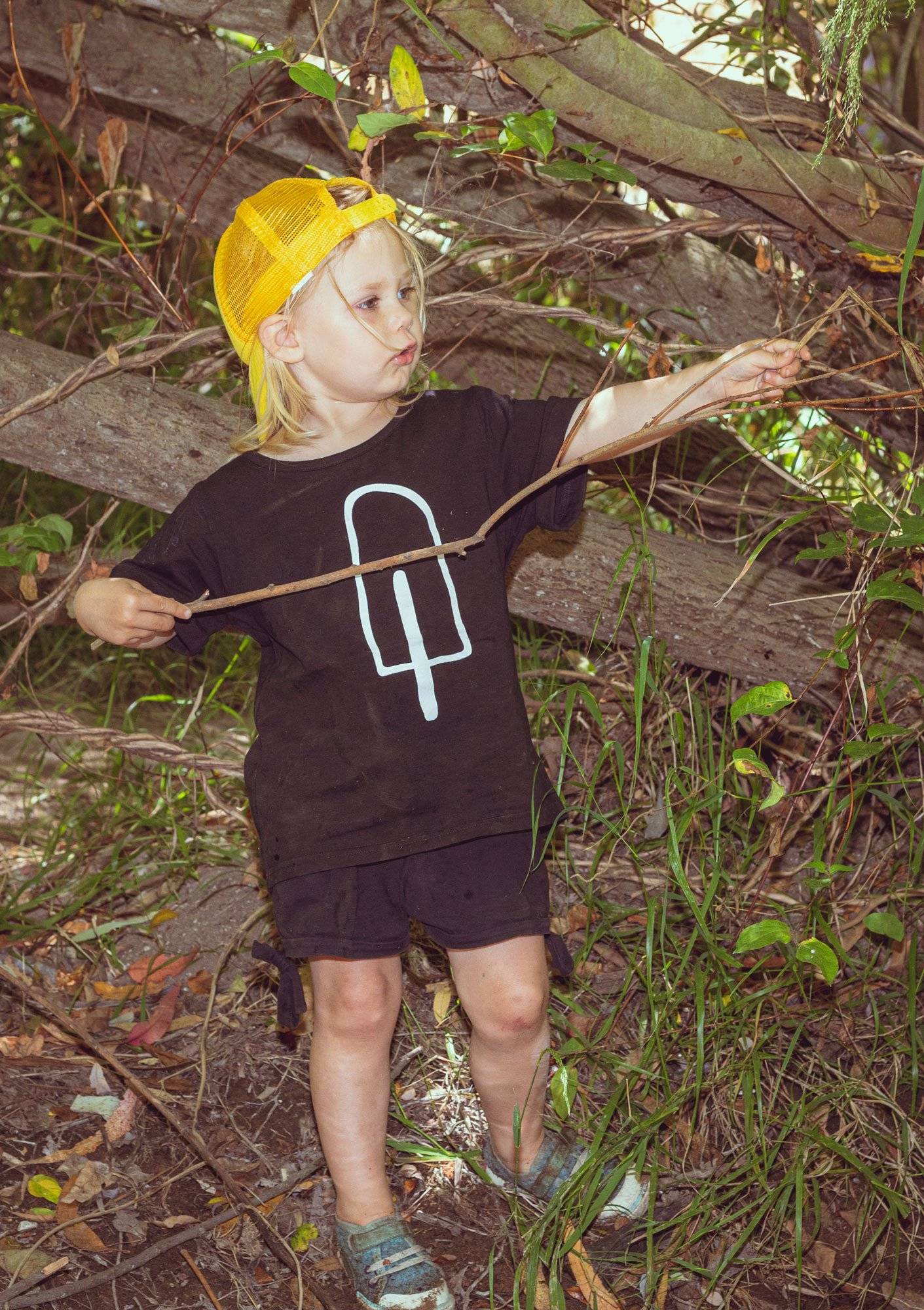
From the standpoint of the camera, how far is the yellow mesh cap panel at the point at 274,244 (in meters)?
1.88

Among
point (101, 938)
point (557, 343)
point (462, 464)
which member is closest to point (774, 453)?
point (557, 343)

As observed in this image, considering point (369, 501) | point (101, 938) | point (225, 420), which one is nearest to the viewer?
point (369, 501)

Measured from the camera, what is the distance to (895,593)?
184 centimetres

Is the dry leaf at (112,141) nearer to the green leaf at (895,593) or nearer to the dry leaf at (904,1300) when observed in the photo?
the green leaf at (895,593)

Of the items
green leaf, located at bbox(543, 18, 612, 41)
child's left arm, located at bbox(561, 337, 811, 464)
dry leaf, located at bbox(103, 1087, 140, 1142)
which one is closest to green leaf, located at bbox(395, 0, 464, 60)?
green leaf, located at bbox(543, 18, 612, 41)

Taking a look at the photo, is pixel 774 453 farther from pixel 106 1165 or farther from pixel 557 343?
pixel 106 1165

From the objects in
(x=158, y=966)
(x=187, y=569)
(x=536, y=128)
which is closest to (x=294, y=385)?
(x=187, y=569)

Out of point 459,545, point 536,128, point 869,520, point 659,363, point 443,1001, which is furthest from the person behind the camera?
point 443,1001

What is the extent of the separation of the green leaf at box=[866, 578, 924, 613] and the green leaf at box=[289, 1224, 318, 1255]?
1.34 meters

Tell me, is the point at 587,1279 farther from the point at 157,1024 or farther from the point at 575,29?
the point at 575,29

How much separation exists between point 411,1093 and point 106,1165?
539 mm

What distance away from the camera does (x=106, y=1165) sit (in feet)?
7.29

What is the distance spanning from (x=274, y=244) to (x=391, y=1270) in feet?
5.09

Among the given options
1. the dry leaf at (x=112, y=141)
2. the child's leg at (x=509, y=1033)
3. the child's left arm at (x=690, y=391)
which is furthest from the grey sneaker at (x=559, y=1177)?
the dry leaf at (x=112, y=141)
